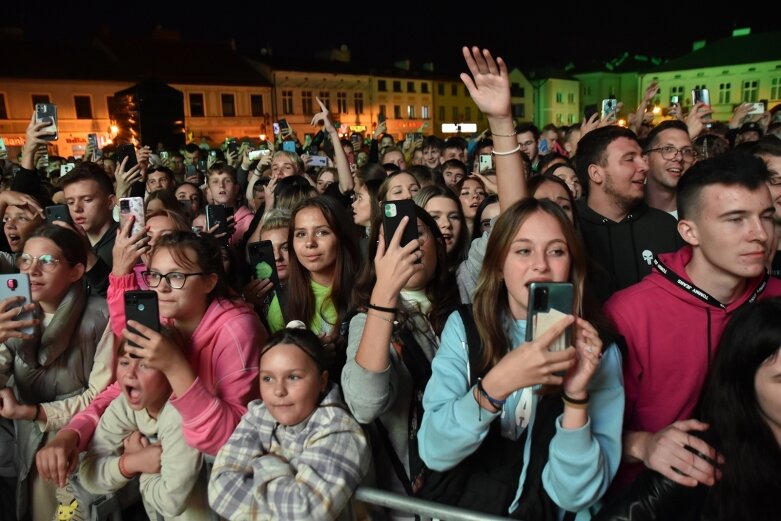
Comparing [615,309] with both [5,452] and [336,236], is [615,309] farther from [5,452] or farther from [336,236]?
[5,452]

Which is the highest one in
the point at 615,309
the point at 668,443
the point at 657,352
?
the point at 615,309

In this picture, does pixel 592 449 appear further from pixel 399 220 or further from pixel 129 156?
pixel 129 156

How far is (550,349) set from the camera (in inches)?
67.3

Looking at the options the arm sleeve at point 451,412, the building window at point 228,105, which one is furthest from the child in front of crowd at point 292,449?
the building window at point 228,105

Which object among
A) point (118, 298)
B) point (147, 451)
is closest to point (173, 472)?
point (147, 451)

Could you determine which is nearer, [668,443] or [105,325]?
[668,443]

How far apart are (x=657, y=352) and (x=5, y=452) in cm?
373

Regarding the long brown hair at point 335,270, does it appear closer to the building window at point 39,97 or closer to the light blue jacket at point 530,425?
the light blue jacket at point 530,425

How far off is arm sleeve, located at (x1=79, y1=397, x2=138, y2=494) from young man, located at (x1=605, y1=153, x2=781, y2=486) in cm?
232

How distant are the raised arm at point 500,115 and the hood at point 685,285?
0.78m

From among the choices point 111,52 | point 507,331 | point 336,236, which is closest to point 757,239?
point 507,331

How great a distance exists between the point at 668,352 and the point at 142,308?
2.24 meters

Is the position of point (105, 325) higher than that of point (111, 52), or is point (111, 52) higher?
point (111, 52)

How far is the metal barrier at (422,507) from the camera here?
187 centimetres
